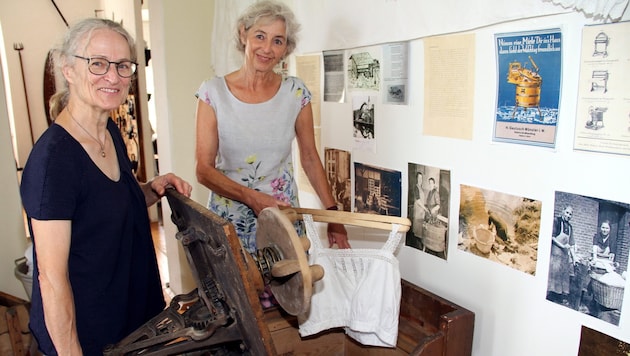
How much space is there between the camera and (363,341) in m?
1.56

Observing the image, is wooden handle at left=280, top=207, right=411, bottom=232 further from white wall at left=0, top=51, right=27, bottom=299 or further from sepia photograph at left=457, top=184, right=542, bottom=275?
white wall at left=0, top=51, right=27, bottom=299

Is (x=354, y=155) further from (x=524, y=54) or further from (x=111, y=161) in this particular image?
(x=111, y=161)

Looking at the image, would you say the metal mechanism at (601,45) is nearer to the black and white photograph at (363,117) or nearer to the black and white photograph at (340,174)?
the black and white photograph at (363,117)

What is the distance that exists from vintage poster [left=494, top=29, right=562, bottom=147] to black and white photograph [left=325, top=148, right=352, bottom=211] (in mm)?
755

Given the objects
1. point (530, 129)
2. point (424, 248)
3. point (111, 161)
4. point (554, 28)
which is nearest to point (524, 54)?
point (554, 28)

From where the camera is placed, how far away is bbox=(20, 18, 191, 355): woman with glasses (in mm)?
1060

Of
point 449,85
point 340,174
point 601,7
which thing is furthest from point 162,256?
point 601,7

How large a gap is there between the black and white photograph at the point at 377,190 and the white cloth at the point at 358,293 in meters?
0.37

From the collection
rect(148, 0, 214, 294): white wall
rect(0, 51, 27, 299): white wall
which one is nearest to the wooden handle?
rect(148, 0, 214, 294): white wall

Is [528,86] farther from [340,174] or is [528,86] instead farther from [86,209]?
[86,209]

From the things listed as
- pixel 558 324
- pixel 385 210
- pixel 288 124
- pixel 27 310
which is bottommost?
pixel 27 310

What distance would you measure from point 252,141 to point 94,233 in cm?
64

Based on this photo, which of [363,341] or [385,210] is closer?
[363,341]

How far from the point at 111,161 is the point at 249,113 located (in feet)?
1.69
